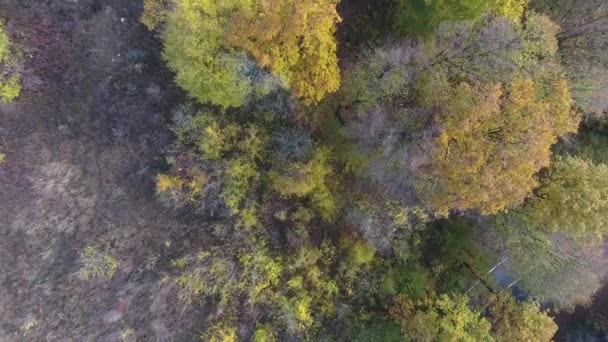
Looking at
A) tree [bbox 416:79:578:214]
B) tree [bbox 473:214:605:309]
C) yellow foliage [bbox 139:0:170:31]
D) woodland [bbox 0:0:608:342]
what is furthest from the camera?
yellow foliage [bbox 139:0:170:31]

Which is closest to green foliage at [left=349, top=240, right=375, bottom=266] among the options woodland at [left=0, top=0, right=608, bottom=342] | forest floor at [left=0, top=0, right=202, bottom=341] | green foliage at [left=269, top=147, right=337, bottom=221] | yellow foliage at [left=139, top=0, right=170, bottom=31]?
woodland at [left=0, top=0, right=608, bottom=342]

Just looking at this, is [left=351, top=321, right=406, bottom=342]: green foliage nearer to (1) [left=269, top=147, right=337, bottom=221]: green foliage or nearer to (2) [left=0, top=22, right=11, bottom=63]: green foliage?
(1) [left=269, top=147, right=337, bottom=221]: green foliage

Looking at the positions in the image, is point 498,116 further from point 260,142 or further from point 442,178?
point 260,142

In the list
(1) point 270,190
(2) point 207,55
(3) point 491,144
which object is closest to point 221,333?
(1) point 270,190

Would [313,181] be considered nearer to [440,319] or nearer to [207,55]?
[207,55]

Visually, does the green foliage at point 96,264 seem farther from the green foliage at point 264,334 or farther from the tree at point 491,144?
the tree at point 491,144

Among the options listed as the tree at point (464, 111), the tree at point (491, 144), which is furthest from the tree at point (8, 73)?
the tree at point (491, 144)
